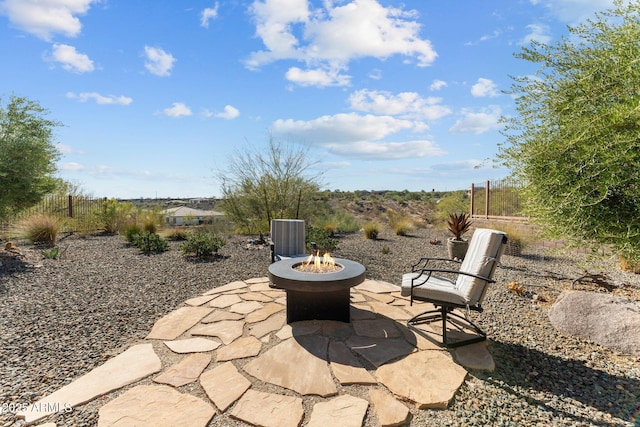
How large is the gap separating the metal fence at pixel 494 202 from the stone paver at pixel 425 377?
9297 mm

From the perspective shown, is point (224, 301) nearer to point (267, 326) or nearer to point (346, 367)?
point (267, 326)

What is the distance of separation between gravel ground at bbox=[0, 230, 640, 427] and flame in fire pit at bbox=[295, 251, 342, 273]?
1.57 m

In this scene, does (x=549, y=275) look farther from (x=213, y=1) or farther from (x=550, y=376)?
(x=213, y=1)

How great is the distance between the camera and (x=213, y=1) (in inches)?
184

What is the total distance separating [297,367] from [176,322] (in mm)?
1622

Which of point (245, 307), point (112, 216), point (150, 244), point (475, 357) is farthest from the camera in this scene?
point (112, 216)

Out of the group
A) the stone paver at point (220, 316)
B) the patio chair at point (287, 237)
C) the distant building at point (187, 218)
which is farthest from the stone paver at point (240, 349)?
the distant building at point (187, 218)

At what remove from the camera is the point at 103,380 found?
232 centimetres

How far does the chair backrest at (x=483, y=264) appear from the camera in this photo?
281 cm

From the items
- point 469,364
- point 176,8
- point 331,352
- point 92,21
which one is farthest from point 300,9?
point 469,364

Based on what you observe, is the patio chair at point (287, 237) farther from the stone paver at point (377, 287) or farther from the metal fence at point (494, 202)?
the metal fence at point (494, 202)

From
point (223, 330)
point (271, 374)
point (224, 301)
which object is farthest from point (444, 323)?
point (224, 301)

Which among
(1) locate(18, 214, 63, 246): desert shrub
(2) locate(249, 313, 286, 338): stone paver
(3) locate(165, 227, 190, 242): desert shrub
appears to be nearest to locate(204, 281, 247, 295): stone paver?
(2) locate(249, 313, 286, 338): stone paver

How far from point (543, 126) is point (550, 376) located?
273 centimetres
